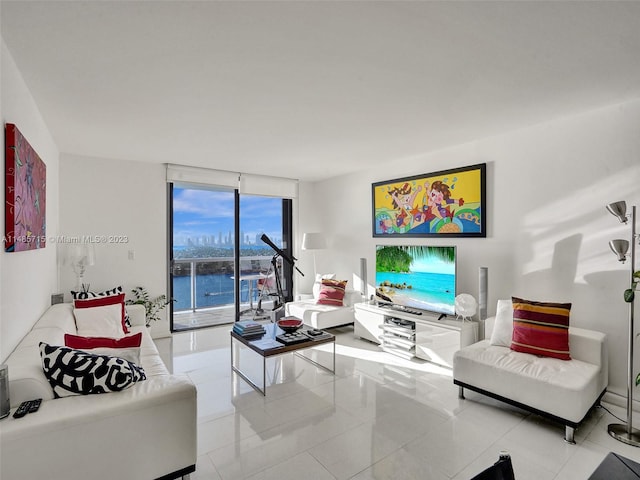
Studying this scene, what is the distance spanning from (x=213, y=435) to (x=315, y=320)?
2.31 metres

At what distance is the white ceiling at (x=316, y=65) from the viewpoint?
62.3 inches

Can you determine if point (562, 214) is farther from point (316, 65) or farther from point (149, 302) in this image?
point (149, 302)

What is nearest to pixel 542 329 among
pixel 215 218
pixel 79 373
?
pixel 79 373

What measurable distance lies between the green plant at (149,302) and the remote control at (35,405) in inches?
111

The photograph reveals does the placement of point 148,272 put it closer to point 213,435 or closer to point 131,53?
point 213,435

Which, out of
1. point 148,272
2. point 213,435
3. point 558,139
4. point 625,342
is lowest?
point 213,435

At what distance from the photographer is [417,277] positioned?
13.0ft

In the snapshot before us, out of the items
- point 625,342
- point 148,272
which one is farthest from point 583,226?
point 148,272

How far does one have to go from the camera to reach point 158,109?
106 inches

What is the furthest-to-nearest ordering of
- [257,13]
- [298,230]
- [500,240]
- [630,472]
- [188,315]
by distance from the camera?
1. [298,230]
2. [188,315]
3. [500,240]
4. [257,13]
5. [630,472]

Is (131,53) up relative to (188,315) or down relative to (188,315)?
up

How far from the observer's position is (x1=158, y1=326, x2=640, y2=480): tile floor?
1939 mm

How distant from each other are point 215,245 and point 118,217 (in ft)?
4.70

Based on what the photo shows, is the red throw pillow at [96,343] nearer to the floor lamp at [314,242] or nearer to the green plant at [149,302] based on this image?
the green plant at [149,302]
